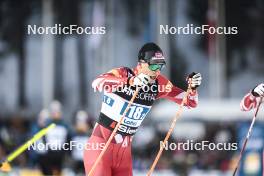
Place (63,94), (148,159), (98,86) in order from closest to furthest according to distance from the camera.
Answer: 1. (98,86)
2. (148,159)
3. (63,94)

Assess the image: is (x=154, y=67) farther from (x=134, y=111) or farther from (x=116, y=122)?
(x=116, y=122)

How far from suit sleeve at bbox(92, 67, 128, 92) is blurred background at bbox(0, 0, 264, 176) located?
5926 millimetres

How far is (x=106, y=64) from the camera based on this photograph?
12.9 meters

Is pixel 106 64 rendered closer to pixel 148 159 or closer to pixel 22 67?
pixel 148 159

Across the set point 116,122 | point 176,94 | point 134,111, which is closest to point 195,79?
point 176,94

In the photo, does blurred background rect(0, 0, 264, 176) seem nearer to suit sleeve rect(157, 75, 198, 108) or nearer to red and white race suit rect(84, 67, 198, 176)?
suit sleeve rect(157, 75, 198, 108)

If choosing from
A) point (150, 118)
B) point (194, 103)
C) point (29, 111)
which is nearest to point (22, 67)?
point (29, 111)

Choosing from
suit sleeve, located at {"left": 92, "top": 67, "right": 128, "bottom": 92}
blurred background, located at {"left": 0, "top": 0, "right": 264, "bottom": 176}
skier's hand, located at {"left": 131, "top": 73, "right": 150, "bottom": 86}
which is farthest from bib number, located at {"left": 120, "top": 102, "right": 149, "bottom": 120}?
blurred background, located at {"left": 0, "top": 0, "right": 264, "bottom": 176}

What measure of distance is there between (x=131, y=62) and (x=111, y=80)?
6.97m

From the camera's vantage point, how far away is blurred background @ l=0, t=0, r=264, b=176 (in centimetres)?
1304

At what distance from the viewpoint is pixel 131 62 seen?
1323cm

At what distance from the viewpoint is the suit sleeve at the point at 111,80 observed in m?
6.26

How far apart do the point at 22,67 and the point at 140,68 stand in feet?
28.7

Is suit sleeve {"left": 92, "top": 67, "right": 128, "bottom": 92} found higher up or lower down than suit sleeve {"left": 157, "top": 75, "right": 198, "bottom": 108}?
higher up
